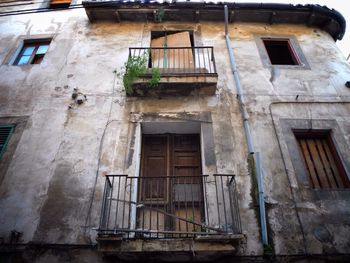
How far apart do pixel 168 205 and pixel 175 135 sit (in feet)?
6.28

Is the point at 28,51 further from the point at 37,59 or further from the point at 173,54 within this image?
the point at 173,54

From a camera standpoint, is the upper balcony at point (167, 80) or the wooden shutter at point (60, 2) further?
the wooden shutter at point (60, 2)

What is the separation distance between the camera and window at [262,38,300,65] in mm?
9328

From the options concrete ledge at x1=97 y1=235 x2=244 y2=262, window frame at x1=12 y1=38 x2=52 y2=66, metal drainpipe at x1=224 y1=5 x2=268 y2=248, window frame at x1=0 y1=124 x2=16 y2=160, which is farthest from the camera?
window frame at x1=12 y1=38 x2=52 y2=66

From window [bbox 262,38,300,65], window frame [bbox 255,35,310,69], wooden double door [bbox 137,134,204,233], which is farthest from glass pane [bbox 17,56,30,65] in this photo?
window [bbox 262,38,300,65]

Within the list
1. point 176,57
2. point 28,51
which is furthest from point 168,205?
point 28,51

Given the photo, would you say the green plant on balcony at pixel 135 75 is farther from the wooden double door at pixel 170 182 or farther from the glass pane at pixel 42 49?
the glass pane at pixel 42 49

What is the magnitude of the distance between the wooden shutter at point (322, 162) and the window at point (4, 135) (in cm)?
705

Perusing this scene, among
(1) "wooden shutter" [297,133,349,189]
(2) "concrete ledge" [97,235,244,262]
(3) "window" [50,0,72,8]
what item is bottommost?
(2) "concrete ledge" [97,235,244,262]

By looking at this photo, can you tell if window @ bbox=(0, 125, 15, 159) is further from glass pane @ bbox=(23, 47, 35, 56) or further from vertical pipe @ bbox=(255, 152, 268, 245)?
vertical pipe @ bbox=(255, 152, 268, 245)

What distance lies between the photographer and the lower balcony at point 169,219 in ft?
16.3

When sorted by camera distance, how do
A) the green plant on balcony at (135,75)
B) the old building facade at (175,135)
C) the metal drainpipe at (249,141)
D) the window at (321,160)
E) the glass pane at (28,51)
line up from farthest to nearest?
the glass pane at (28,51)
the green plant on balcony at (135,75)
the window at (321,160)
the metal drainpipe at (249,141)
the old building facade at (175,135)

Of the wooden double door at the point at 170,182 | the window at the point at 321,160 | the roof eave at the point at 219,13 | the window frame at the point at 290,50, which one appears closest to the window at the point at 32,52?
the roof eave at the point at 219,13

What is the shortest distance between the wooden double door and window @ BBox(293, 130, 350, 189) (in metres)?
2.51
